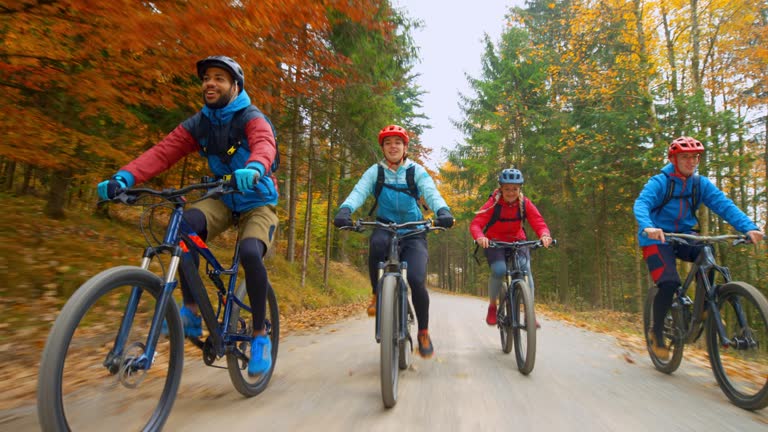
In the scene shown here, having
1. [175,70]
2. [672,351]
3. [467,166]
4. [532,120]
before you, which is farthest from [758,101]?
[175,70]

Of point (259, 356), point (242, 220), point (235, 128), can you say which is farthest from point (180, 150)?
point (259, 356)

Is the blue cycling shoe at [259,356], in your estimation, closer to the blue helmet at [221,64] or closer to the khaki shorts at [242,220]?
the khaki shorts at [242,220]

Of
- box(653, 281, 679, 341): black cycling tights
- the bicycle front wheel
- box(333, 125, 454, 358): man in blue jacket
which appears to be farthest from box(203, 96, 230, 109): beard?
box(653, 281, 679, 341): black cycling tights

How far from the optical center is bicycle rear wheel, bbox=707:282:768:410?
2.90 metres

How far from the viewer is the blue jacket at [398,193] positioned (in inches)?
147

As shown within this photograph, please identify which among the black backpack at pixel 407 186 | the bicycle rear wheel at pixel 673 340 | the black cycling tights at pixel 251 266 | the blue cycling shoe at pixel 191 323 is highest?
the black backpack at pixel 407 186

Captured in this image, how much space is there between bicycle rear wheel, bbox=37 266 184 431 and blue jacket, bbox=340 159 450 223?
1953mm

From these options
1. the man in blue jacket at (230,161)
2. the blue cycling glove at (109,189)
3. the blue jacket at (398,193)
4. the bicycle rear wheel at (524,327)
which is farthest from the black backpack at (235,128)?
the bicycle rear wheel at (524,327)

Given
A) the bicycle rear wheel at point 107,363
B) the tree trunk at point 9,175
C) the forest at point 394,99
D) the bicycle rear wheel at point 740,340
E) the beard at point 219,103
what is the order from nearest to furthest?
the bicycle rear wheel at point 107,363
the beard at point 219,103
the bicycle rear wheel at point 740,340
the forest at point 394,99
the tree trunk at point 9,175

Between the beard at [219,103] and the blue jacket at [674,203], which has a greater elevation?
the beard at [219,103]

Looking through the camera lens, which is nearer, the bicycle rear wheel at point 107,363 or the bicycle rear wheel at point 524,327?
the bicycle rear wheel at point 107,363

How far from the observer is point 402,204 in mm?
3928

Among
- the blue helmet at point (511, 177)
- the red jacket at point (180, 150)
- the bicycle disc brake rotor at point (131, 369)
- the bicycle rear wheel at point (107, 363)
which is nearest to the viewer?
the bicycle rear wheel at point (107, 363)

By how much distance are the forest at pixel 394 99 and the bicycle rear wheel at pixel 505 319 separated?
11.9ft
